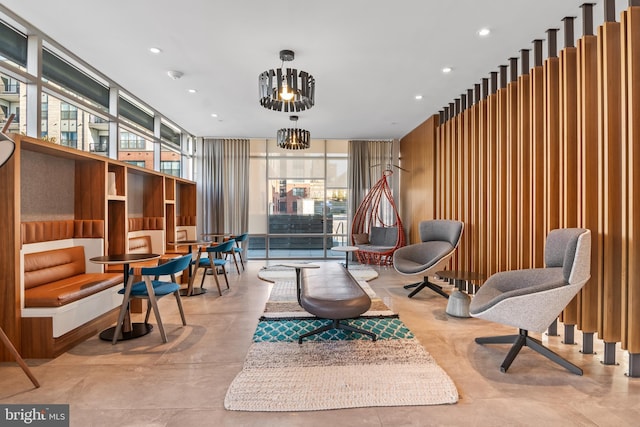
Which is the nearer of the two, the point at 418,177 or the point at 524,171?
the point at 524,171

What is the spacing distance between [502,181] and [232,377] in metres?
3.73

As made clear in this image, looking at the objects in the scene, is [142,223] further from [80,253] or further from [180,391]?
[180,391]

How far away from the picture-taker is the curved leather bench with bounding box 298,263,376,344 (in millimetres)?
2980

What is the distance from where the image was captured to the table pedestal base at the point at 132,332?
3.36 metres

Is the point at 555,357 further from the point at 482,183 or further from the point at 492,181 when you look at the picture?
the point at 482,183

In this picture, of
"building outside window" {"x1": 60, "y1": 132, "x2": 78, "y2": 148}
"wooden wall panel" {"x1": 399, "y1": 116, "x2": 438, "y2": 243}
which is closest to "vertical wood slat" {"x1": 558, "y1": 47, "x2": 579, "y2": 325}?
"wooden wall panel" {"x1": 399, "y1": 116, "x2": 438, "y2": 243}

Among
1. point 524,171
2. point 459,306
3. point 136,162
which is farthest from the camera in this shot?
point 136,162

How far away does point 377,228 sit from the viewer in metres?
8.00

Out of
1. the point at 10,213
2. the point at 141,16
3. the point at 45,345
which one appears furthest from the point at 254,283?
the point at 141,16

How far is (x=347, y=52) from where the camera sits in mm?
3932

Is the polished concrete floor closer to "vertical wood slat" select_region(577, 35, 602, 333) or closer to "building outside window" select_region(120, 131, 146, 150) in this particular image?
"vertical wood slat" select_region(577, 35, 602, 333)

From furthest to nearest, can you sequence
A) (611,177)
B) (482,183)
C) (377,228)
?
(377,228) < (482,183) < (611,177)

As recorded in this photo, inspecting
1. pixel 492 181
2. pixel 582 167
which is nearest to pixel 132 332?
pixel 582 167

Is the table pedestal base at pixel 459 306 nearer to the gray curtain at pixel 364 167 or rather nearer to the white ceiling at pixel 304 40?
the white ceiling at pixel 304 40
